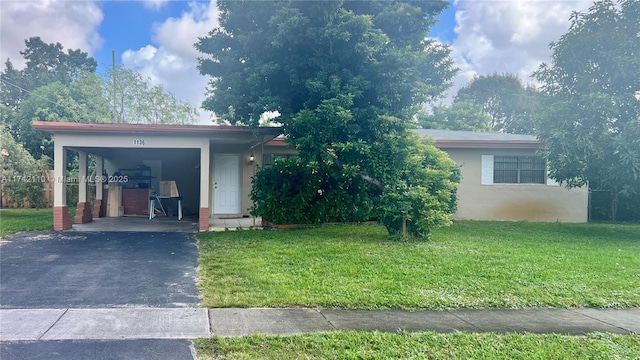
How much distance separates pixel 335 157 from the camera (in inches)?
367

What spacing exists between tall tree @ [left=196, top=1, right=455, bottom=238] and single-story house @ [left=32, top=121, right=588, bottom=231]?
74.4 inches

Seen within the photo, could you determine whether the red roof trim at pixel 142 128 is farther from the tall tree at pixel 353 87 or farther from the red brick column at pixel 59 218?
the red brick column at pixel 59 218

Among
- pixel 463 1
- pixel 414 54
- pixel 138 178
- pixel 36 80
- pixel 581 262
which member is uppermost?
pixel 36 80

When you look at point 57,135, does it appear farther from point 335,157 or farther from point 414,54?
point 414,54

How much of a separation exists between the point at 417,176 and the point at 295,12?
4500 millimetres

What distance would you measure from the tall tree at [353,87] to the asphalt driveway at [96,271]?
3751 millimetres

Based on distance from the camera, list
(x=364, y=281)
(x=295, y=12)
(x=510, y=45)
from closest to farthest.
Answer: (x=364, y=281) < (x=295, y=12) < (x=510, y=45)

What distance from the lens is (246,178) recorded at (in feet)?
42.3

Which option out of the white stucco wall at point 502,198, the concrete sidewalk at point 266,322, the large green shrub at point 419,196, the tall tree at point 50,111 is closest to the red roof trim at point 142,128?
the large green shrub at point 419,196

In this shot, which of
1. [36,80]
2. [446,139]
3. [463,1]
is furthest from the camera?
[36,80]

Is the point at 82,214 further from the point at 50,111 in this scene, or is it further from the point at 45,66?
the point at 45,66

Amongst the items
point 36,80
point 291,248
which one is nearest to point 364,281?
point 291,248

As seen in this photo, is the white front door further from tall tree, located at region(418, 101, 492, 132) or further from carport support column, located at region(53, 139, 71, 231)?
tall tree, located at region(418, 101, 492, 132)

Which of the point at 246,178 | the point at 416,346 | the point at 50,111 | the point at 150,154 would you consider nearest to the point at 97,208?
the point at 150,154
